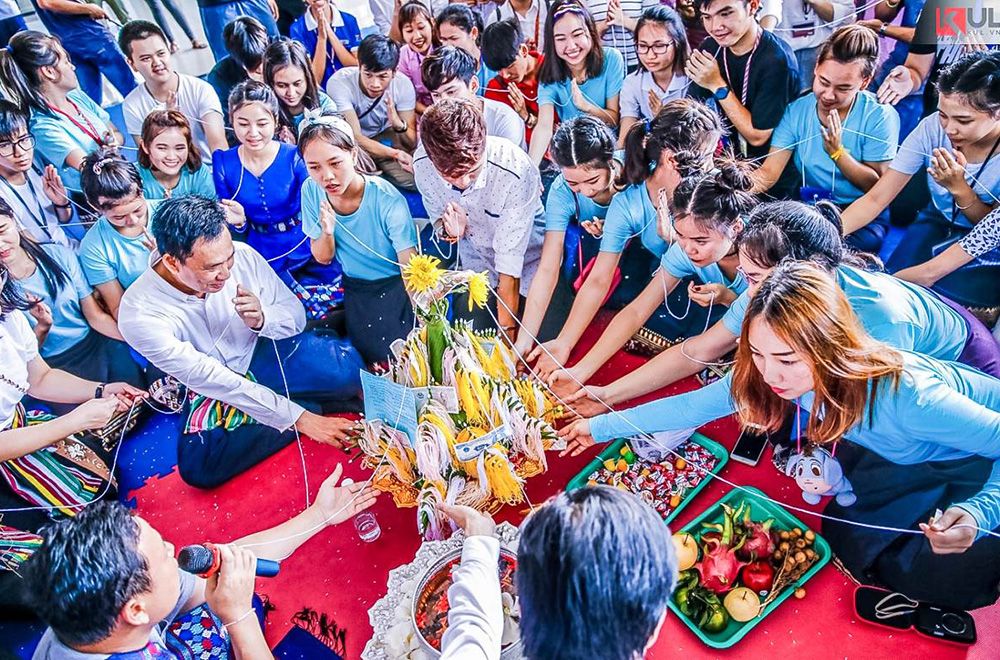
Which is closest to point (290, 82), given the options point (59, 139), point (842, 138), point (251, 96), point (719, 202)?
point (251, 96)

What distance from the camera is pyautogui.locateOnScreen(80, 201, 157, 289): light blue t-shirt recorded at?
2434 mm

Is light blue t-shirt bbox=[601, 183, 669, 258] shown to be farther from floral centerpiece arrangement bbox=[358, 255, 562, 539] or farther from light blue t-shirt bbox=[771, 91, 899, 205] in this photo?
floral centerpiece arrangement bbox=[358, 255, 562, 539]

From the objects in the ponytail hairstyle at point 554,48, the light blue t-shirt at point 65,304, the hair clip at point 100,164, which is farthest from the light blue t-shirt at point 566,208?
the light blue t-shirt at point 65,304

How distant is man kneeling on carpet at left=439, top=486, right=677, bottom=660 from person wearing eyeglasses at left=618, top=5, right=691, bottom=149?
1.60m

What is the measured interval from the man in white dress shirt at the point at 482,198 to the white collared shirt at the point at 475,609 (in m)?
1.18

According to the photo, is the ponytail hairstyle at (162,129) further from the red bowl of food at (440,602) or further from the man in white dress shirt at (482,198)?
the red bowl of food at (440,602)

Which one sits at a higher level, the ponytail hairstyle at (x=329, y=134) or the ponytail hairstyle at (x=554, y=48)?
the ponytail hairstyle at (x=554, y=48)

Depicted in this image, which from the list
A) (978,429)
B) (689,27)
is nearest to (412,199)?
(689,27)

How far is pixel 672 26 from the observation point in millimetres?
2441

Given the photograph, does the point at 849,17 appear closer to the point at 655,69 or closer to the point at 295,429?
the point at 655,69

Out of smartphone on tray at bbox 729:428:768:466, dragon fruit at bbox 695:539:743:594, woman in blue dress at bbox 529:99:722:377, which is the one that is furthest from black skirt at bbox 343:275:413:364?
dragon fruit at bbox 695:539:743:594

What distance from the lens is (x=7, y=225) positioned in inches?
91.6

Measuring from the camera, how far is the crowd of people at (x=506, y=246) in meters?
1.59

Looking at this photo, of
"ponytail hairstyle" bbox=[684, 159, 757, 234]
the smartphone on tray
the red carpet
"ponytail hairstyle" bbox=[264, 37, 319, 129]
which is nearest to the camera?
the red carpet
